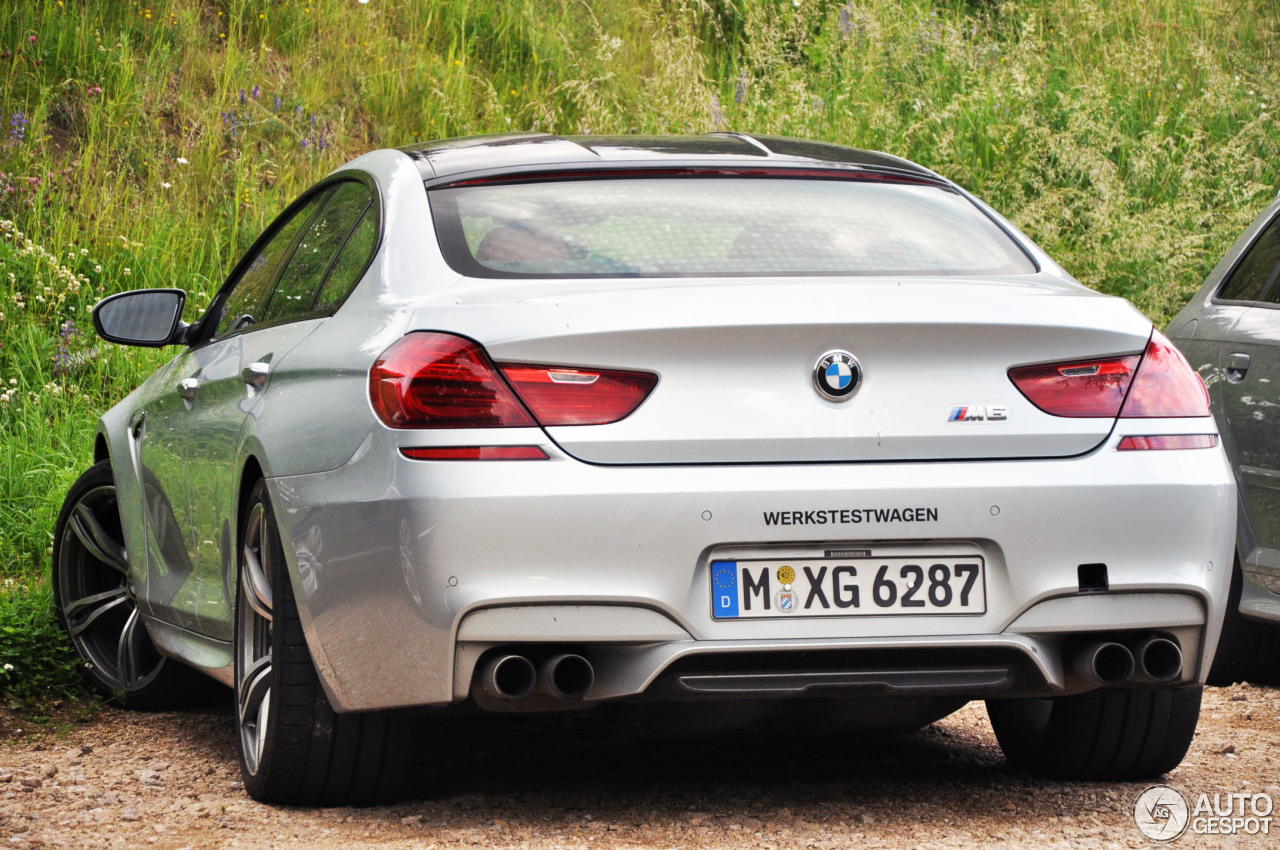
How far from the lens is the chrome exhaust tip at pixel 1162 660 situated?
3.36 metres

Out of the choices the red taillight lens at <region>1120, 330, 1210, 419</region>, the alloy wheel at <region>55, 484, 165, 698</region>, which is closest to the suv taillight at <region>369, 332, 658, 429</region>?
the red taillight lens at <region>1120, 330, 1210, 419</region>

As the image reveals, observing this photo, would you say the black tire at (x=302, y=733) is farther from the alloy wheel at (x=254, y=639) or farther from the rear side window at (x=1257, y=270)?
the rear side window at (x=1257, y=270)

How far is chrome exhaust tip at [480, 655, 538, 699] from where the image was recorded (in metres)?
3.16

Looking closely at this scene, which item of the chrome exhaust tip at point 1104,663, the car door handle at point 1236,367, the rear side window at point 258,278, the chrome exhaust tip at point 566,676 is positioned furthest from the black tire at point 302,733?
the car door handle at point 1236,367

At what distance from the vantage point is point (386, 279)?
3576mm

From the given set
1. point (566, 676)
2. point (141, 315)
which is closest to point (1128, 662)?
point (566, 676)

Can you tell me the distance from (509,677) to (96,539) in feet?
9.42

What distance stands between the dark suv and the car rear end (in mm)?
2046

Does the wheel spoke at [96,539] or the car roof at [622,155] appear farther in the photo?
the wheel spoke at [96,539]

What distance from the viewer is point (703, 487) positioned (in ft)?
10.2

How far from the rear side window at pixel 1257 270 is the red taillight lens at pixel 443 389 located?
3406mm

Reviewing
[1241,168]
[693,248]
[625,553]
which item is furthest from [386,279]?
→ [1241,168]

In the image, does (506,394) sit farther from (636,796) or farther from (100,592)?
(100,592)

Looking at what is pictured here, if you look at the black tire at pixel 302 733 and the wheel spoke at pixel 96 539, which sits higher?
the black tire at pixel 302 733
